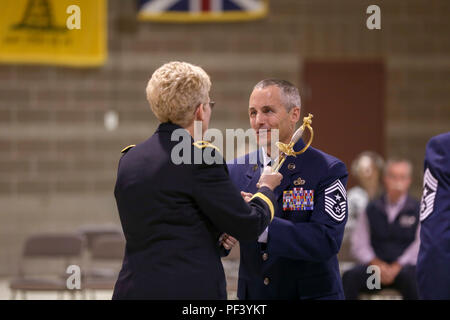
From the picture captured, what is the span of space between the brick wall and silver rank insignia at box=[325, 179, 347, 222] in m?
6.40

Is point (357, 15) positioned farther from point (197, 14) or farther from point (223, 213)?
point (223, 213)

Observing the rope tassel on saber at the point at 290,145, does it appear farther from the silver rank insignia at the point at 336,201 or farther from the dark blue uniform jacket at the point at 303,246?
the silver rank insignia at the point at 336,201

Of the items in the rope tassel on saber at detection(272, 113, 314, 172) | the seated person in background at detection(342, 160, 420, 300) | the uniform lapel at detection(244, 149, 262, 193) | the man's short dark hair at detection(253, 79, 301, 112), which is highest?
the man's short dark hair at detection(253, 79, 301, 112)

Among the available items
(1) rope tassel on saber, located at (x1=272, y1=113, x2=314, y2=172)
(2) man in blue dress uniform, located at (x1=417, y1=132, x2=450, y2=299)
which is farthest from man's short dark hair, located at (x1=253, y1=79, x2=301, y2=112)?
(2) man in blue dress uniform, located at (x1=417, y1=132, x2=450, y2=299)

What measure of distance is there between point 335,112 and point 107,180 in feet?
10.4

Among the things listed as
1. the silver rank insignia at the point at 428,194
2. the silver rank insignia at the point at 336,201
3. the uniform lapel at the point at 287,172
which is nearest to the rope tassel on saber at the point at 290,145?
the uniform lapel at the point at 287,172

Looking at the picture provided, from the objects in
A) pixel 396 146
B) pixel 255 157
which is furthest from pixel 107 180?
pixel 255 157

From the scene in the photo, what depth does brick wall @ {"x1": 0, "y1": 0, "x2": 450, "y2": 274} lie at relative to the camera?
29.6 ft

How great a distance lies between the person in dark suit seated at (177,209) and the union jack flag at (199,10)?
263 inches

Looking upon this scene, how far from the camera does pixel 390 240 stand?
21.5 ft

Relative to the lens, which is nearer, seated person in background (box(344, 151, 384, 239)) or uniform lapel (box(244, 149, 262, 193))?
uniform lapel (box(244, 149, 262, 193))

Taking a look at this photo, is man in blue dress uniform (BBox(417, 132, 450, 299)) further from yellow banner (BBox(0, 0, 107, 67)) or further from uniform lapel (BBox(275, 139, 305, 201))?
yellow banner (BBox(0, 0, 107, 67))

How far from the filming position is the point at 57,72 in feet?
29.7

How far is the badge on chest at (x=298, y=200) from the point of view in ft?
10.0
